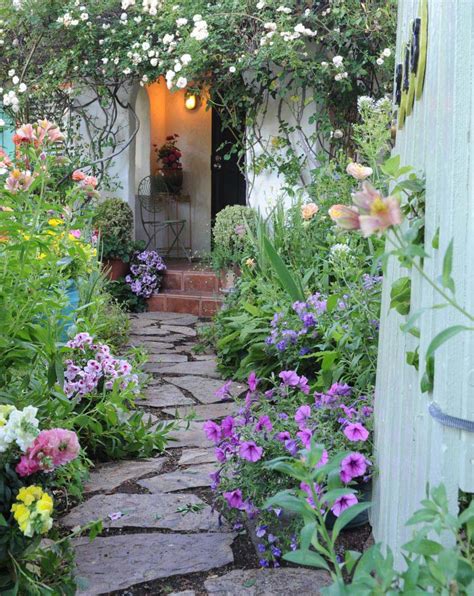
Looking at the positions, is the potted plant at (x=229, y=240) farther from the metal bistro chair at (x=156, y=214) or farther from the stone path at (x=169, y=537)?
the stone path at (x=169, y=537)

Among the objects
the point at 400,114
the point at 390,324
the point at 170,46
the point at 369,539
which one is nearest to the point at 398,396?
the point at 390,324

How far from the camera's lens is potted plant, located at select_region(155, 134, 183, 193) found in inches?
393

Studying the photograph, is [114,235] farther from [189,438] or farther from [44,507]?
[44,507]

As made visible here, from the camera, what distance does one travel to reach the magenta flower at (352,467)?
2.36m

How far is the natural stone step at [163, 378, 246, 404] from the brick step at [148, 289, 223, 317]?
2.46m

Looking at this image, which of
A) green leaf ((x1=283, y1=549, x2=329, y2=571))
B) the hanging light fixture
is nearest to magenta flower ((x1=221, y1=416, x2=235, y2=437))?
green leaf ((x1=283, y1=549, x2=329, y2=571))

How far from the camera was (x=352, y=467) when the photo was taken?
2383 millimetres

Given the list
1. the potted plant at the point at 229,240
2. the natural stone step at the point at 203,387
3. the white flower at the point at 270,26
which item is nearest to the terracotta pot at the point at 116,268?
the potted plant at the point at 229,240

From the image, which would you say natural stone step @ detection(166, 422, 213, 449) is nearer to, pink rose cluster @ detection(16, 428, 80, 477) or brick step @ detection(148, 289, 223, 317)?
pink rose cluster @ detection(16, 428, 80, 477)

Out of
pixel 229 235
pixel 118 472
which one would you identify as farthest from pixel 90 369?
pixel 229 235

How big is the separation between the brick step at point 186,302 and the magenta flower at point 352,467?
5.24 metres

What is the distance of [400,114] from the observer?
2.45 m

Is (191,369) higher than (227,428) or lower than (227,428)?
lower

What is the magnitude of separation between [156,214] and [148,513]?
717 centimetres
